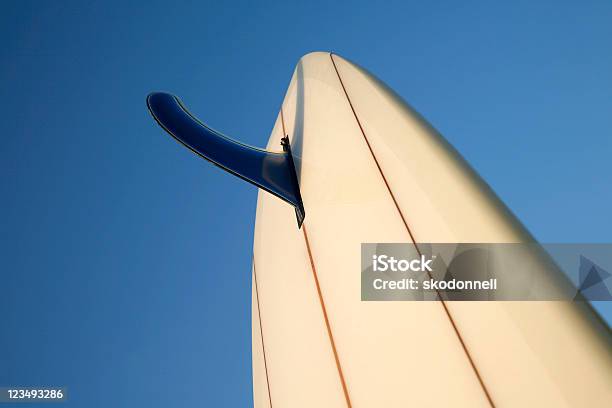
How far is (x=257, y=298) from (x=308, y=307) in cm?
100

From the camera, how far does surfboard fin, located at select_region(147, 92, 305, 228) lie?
75.9 inches

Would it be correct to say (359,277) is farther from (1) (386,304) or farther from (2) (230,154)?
(2) (230,154)

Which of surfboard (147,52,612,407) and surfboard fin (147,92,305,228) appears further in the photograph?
surfboard fin (147,92,305,228)

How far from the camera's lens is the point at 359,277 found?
1.45 m

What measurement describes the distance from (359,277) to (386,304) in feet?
0.52

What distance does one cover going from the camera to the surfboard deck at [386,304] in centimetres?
92

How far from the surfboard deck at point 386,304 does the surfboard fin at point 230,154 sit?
7 cm

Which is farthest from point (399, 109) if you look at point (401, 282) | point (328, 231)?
point (401, 282)

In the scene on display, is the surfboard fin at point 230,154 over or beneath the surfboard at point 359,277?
over

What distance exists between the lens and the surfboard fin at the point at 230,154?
1.93m

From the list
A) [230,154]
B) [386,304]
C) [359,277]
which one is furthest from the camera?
[230,154]

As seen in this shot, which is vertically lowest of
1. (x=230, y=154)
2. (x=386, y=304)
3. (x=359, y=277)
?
(x=386, y=304)

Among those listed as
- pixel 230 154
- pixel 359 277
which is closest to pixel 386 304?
pixel 359 277

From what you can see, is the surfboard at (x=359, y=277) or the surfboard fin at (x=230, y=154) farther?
the surfboard fin at (x=230, y=154)
